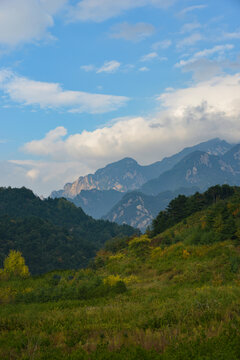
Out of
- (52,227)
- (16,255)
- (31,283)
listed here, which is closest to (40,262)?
(52,227)

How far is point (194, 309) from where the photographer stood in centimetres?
1101

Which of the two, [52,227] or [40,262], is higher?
[52,227]

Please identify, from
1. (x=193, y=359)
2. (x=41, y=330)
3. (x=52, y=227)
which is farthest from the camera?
(x=52, y=227)

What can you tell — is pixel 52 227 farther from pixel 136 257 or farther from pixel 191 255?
pixel 191 255

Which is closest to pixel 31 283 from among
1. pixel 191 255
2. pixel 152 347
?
pixel 191 255

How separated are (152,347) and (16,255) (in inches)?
1338

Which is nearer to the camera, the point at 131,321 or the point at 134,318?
the point at 131,321

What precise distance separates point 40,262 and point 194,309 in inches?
6458

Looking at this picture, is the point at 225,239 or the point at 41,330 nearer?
the point at 41,330

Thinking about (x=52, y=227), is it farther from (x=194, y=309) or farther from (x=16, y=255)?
(x=194, y=309)

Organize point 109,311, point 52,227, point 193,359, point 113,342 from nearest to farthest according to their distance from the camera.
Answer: point 193,359 → point 113,342 → point 109,311 → point 52,227

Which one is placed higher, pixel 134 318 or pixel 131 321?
pixel 131 321

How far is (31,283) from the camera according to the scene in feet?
77.3

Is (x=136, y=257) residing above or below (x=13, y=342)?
below
